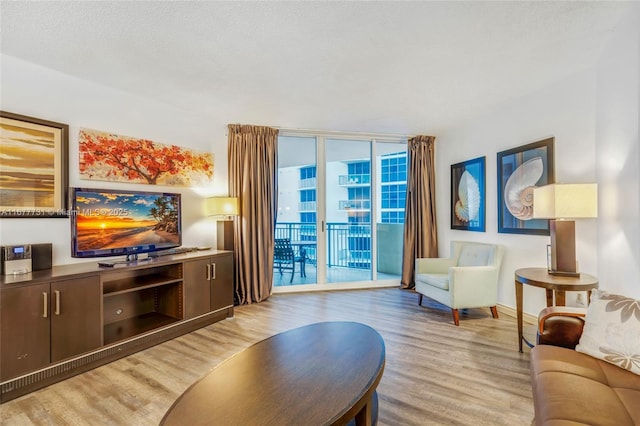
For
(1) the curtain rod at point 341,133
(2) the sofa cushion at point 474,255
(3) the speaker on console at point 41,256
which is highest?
(1) the curtain rod at point 341,133

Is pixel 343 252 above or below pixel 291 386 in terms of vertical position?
above

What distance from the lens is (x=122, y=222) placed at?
279 centimetres

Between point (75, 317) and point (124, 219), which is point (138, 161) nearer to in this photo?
point (124, 219)

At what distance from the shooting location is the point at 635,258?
2.07m

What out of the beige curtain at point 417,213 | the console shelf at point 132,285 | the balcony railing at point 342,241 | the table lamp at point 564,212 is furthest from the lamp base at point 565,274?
the console shelf at point 132,285

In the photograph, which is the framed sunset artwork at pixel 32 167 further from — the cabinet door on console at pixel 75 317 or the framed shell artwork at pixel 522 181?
the framed shell artwork at pixel 522 181

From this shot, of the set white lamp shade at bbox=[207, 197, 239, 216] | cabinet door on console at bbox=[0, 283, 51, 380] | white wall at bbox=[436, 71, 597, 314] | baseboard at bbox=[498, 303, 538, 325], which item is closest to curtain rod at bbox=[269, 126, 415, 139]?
white wall at bbox=[436, 71, 597, 314]

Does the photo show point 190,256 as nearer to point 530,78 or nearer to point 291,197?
point 291,197

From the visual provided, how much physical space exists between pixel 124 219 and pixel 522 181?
4067 mm

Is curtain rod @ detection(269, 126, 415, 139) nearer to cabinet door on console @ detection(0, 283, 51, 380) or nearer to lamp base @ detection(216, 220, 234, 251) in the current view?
lamp base @ detection(216, 220, 234, 251)

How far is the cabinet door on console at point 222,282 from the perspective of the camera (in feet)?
10.6

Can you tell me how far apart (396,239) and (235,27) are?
12.4ft

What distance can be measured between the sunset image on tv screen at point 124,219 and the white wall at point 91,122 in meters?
0.19

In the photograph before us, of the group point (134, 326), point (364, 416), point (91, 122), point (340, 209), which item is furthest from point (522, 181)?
point (91, 122)
